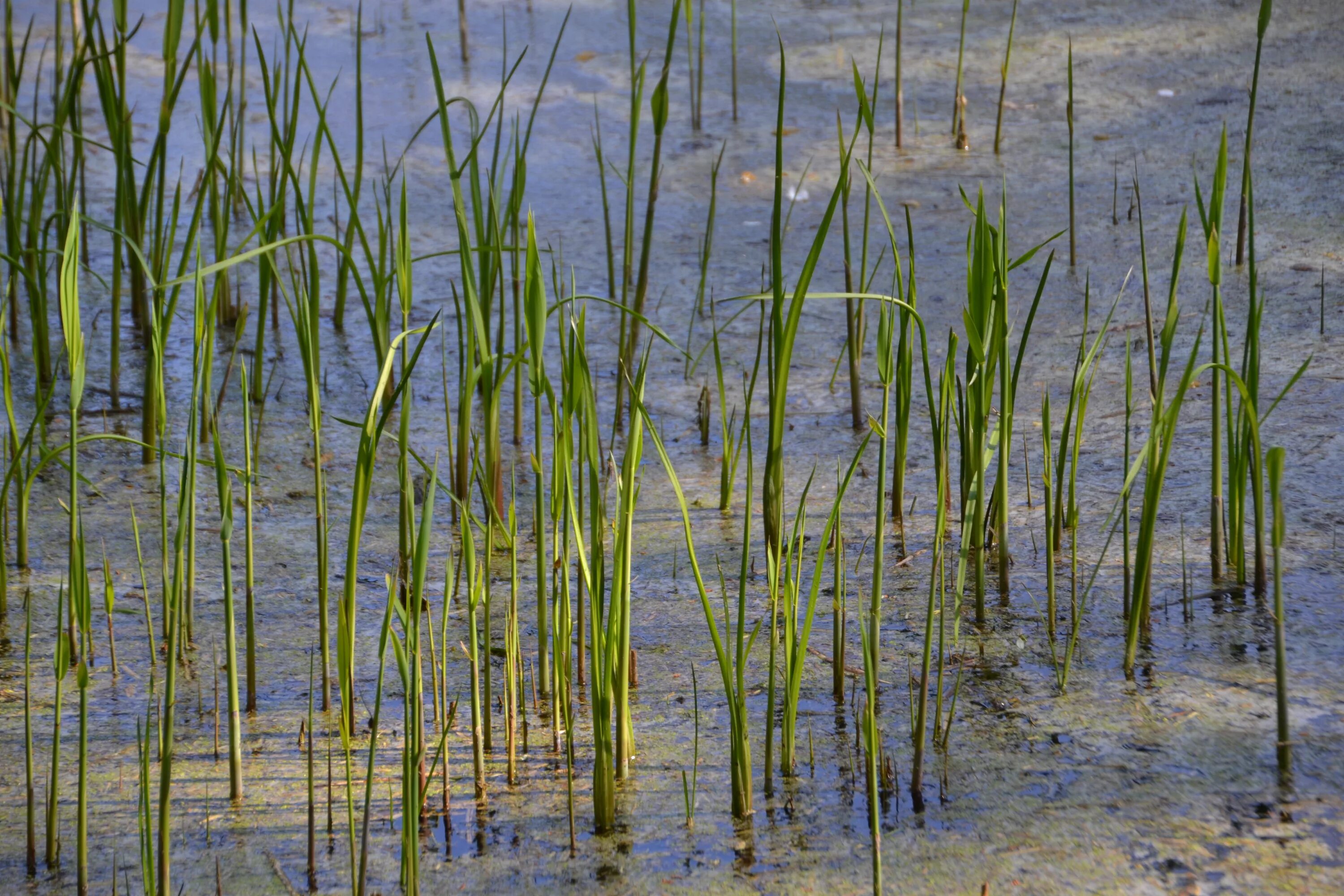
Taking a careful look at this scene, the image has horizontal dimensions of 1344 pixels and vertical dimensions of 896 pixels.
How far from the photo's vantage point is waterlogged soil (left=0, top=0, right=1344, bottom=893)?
0.97 meters

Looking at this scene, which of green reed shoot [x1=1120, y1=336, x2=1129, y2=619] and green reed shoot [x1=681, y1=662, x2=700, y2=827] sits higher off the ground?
green reed shoot [x1=1120, y1=336, x2=1129, y2=619]

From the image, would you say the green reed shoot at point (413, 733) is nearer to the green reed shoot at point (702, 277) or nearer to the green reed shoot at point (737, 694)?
the green reed shoot at point (737, 694)

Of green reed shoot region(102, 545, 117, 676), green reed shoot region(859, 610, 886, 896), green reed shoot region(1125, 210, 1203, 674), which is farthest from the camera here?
green reed shoot region(102, 545, 117, 676)

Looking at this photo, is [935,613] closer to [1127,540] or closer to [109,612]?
[1127,540]

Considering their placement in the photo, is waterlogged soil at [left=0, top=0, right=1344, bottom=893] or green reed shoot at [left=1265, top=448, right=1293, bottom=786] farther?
waterlogged soil at [left=0, top=0, right=1344, bottom=893]

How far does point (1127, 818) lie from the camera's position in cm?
98

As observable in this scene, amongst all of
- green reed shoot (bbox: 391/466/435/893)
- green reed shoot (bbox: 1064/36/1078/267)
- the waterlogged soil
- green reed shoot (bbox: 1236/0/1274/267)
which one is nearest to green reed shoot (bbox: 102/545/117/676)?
the waterlogged soil

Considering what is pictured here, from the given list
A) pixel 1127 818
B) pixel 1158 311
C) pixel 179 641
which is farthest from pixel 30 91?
pixel 1127 818

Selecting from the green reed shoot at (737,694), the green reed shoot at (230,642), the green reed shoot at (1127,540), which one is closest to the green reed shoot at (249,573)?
the green reed shoot at (230,642)

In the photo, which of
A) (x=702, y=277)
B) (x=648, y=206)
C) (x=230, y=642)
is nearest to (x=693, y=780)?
(x=230, y=642)

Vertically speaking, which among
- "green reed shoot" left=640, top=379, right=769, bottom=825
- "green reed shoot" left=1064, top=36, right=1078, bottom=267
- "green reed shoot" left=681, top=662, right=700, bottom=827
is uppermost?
"green reed shoot" left=1064, top=36, right=1078, bottom=267

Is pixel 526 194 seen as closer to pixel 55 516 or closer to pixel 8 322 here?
pixel 8 322

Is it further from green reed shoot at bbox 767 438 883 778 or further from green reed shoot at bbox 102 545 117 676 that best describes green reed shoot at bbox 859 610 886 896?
green reed shoot at bbox 102 545 117 676

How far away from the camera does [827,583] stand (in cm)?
139
